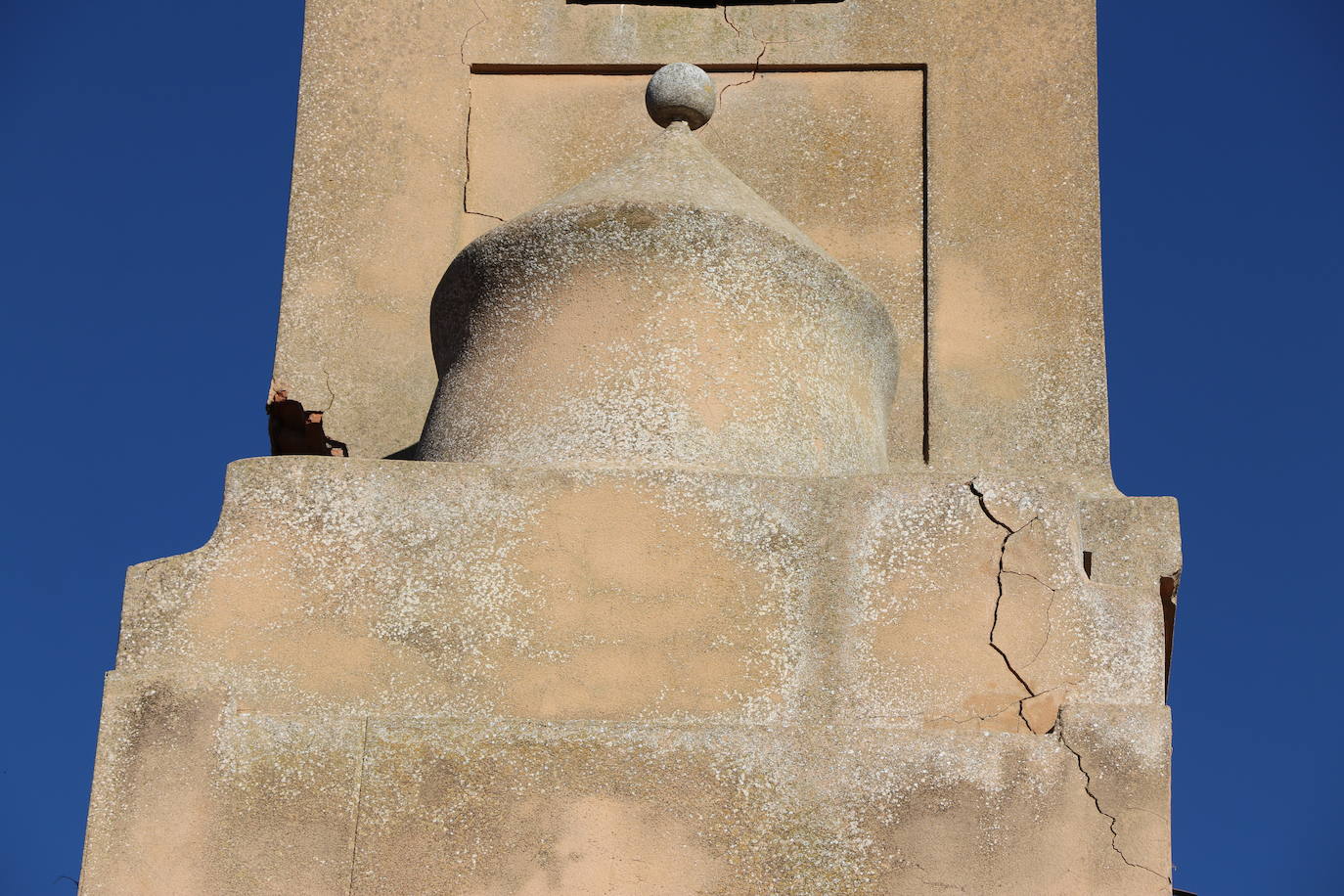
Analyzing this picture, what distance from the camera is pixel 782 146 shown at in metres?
8.02

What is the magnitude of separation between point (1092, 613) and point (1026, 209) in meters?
2.79

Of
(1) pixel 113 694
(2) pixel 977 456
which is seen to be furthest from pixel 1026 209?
(1) pixel 113 694

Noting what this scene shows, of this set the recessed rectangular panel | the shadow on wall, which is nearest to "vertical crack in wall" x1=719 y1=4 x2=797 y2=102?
the recessed rectangular panel

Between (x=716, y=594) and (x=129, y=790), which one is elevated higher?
(x=716, y=594)

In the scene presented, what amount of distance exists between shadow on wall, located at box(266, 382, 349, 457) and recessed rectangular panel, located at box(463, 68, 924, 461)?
1040 mm

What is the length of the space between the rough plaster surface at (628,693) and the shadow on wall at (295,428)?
1.87 m

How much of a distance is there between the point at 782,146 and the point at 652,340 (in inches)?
88.6

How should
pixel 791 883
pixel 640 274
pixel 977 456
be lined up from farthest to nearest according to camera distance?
1. pixel 977 456
2. pixel 640 274
3. pixel 791 883

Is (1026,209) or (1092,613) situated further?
(1026,209)

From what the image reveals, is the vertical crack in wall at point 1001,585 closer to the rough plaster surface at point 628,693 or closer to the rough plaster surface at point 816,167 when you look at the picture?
the rough plaster surface at point 628,693

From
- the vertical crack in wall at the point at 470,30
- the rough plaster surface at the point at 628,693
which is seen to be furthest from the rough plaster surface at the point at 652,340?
the vertical crack in wall at the point at 470,30

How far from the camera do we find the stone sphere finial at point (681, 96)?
A: 23.1ft

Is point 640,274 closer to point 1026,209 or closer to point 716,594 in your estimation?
point 716,594

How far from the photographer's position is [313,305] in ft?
25.4
